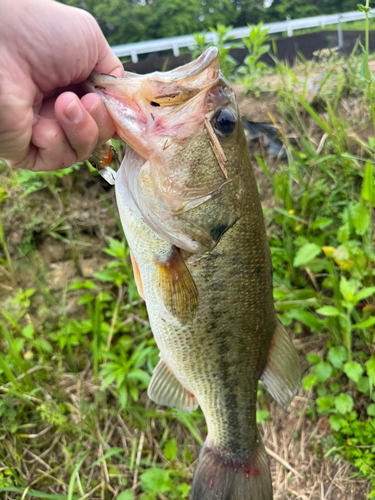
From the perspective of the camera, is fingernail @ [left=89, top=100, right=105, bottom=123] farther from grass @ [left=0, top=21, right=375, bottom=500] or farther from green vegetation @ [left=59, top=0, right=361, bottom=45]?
green vegetation @ [left=59, top=0, right=361, bottom=45]

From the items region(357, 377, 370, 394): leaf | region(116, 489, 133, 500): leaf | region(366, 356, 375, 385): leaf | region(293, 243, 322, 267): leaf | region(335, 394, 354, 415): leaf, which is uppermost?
region(293, 243, 322, 267): leaf

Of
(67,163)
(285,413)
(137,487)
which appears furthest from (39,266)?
(285,413)

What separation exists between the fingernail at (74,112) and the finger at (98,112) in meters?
0.03

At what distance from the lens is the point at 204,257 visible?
125cm

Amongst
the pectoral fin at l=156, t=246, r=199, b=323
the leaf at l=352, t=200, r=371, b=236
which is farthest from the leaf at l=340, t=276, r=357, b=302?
the pectoral fin at l=156, t=246, r=199, b=323

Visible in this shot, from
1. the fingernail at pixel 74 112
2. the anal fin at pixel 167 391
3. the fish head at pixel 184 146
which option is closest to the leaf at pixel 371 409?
the anal fin at pixel 167 391

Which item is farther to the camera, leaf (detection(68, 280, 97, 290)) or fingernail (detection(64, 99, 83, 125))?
leaf (detection(68, 280, 97, 290))

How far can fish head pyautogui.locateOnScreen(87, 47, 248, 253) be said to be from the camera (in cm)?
104

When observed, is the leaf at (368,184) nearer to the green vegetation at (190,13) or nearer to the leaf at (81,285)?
the leaf at (81,285)

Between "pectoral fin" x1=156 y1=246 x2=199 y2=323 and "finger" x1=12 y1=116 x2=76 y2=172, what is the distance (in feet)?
1.82

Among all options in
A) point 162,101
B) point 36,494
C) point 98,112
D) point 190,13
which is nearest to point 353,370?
point 162,101

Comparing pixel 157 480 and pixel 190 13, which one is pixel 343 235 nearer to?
pixel 157 480

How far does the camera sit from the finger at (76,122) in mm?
1036

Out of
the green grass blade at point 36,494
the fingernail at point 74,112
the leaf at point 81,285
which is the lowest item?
the green grass blade at point 36,494
